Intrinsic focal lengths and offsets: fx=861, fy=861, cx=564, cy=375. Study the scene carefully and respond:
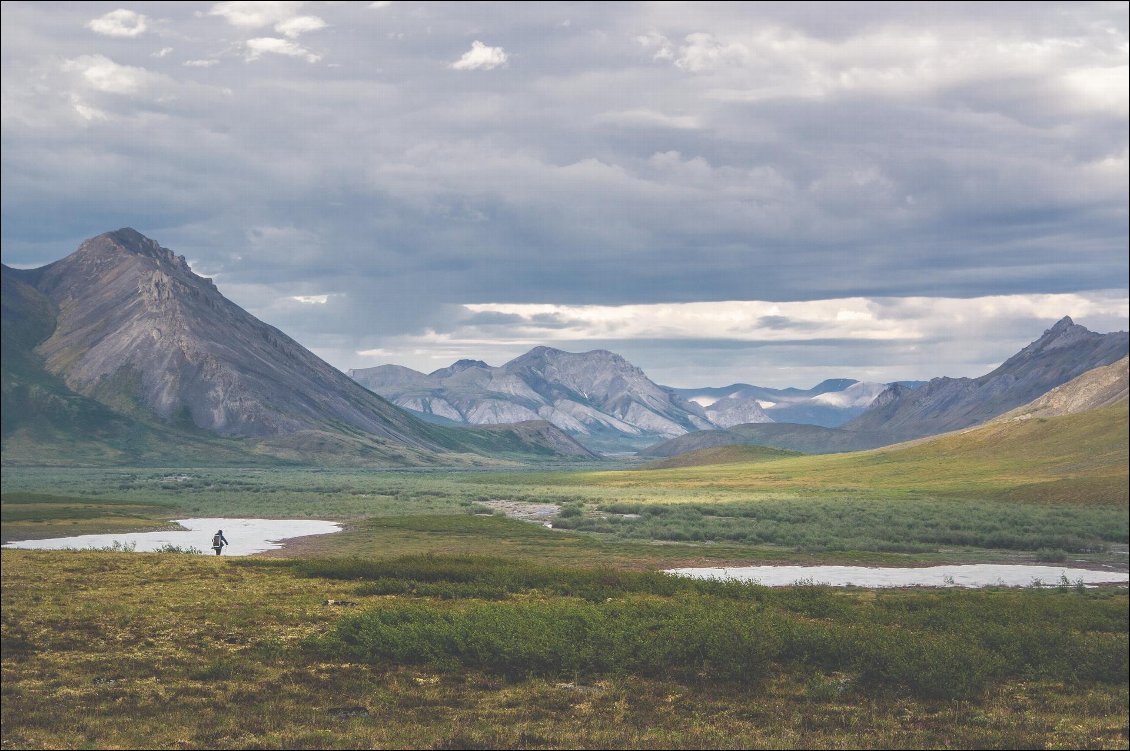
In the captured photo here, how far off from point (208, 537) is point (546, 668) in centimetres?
5953

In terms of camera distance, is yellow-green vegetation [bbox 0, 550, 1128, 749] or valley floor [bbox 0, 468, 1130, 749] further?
valley floor [bbox 0, 468, 1130, 749]

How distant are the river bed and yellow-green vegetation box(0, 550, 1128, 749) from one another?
90.6 ft

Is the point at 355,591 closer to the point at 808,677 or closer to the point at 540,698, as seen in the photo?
the point at 540,698

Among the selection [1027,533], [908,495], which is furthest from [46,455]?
[1027,533]

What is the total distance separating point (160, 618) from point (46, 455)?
187 metres

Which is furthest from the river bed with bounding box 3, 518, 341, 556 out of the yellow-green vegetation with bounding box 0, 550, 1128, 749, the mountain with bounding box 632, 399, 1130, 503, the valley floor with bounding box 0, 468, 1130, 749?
the mountain with bounding box 632, 399, 1130, 503

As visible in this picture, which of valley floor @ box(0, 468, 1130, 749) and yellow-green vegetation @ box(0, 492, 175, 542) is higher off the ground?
valley floor @ box(0, 468, 1130, 749)

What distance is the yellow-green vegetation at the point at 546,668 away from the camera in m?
22.2

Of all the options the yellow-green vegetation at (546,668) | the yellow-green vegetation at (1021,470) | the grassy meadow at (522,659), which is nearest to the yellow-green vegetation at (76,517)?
the grassy meadow at (522,659)

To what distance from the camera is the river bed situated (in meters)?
68.0

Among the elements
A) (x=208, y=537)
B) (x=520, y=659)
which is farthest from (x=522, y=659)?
(x=208, y=537)

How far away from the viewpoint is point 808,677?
2831 centimetres

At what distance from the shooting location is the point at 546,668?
28.9 meters

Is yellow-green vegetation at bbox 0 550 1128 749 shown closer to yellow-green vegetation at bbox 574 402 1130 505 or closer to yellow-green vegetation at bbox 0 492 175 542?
yellow-green vegetation at bbox 0 492 175 542
